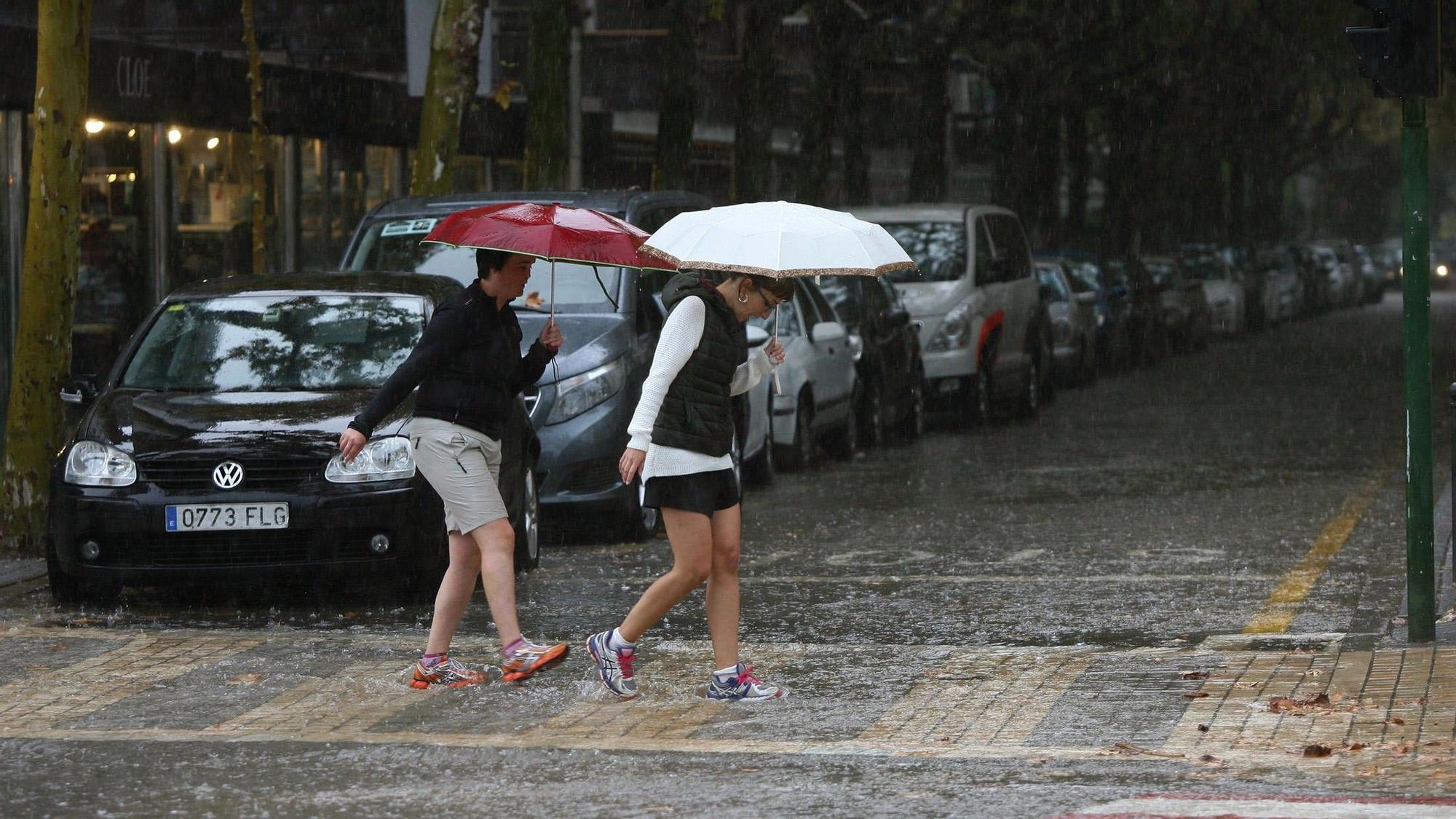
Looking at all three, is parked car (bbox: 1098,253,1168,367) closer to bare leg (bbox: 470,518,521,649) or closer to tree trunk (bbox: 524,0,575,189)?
tree trunk (bbox: 524,0,575,189)

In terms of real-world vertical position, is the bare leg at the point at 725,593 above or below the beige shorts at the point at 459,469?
below

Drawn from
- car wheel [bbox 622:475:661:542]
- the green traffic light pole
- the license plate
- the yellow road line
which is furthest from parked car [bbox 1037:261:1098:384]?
the green traffic light pole

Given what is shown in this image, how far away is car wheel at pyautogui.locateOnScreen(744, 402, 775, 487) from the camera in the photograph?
15.7 metres

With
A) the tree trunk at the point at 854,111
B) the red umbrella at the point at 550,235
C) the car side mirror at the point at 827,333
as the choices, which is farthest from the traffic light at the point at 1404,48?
the tree trunk at the point at 854,111

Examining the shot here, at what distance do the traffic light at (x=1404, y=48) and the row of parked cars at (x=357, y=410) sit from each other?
7.88ft

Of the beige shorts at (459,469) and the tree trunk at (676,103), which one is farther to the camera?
the tree trunk at (676,103)

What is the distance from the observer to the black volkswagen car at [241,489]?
10.0 metres

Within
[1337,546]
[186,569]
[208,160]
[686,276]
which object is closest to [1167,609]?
[1337,546]

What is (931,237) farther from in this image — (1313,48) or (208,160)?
(1313,48)

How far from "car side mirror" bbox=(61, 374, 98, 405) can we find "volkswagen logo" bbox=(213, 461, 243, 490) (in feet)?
3.98

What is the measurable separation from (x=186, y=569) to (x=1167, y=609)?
14.0 ft

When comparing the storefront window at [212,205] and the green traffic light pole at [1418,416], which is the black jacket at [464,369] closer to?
the green traffic light pole at [1418,416]

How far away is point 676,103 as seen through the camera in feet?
73.8

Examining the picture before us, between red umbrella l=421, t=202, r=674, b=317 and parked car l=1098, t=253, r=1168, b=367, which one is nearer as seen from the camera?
red umbrella l=421, t=202, r=674, b=317
